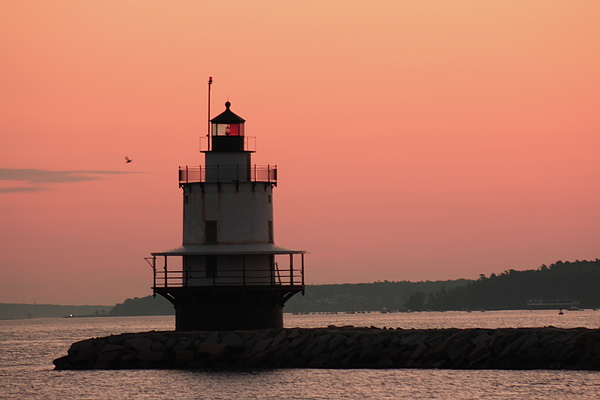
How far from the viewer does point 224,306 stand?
42438mm

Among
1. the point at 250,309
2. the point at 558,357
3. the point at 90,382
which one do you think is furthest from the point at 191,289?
the point at 558,357

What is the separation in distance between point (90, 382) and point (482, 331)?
51.2 ft

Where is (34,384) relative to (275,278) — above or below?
below

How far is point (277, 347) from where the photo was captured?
41.0m

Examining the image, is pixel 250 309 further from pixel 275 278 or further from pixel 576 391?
pixel 576 391

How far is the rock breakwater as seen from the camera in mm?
39781

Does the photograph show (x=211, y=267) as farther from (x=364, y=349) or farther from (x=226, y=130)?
(x=364, y=349)

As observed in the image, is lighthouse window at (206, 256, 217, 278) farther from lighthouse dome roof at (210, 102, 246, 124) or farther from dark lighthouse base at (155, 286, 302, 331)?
lighthouse dome roof at (210, 102, 246, 124)

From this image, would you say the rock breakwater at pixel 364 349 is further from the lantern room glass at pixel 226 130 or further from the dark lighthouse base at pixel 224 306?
the lantern room glass at pixel 226 130

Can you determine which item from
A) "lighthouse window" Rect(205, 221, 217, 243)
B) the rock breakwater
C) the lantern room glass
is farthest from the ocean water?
the lantern room glass

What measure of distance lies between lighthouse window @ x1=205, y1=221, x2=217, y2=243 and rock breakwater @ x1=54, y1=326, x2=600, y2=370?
394 centimetres

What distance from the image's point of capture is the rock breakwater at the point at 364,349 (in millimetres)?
39781

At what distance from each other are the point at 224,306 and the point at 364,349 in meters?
6.03

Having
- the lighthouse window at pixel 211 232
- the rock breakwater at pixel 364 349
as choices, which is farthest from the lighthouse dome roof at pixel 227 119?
the rock breakwater at pixel 364 349
